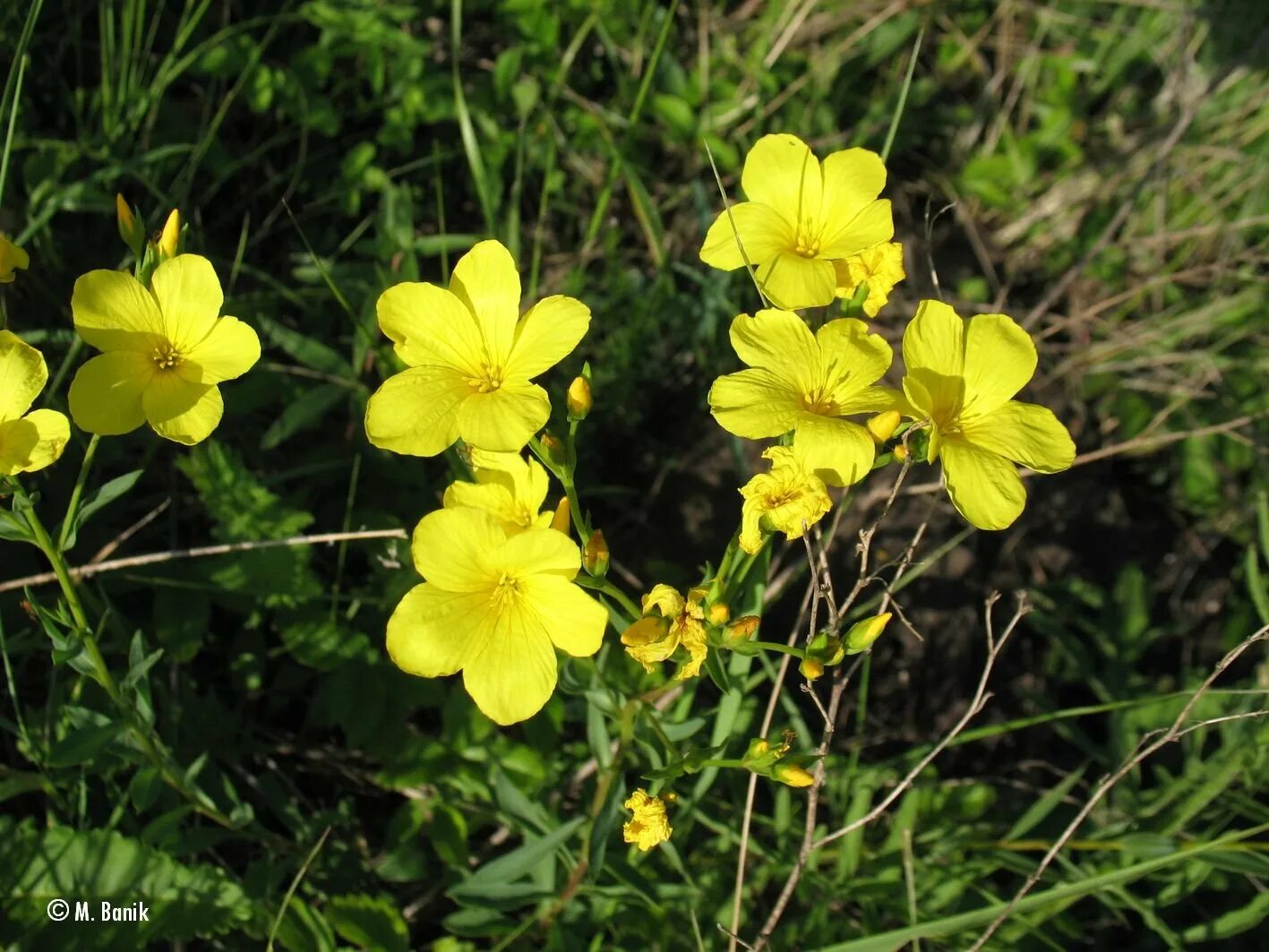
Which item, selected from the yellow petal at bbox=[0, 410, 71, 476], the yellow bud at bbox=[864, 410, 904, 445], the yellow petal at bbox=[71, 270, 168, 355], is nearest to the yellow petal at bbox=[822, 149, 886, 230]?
the yellow bud at bbox=[864, 410, 904, 445]

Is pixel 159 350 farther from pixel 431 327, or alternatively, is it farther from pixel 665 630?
pixel 665 630

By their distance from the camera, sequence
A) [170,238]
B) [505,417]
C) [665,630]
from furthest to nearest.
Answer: [170,238] → [665,630] → [505,417]

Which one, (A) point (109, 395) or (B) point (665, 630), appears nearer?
(B) point (665, 630)

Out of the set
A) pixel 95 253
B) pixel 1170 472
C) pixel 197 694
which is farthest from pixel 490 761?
pixel 1170 472

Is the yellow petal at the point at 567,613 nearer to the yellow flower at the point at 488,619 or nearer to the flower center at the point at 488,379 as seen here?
the yellow flower at the point at 488,619

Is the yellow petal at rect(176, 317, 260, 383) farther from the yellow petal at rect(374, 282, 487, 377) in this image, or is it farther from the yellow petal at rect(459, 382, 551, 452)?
the yellow petal at rect(459, 382, 551, 452)

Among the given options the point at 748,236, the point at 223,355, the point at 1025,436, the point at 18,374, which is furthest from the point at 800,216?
the point at 18,374

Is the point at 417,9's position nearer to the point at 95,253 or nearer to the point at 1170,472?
the point at 95,253
